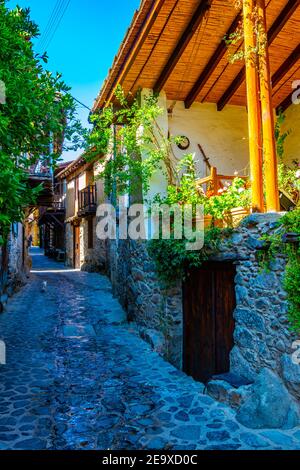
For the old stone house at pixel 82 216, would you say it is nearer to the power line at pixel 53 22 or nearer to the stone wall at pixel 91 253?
the stone wall at pixel 91 253

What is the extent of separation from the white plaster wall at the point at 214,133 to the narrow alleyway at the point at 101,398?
15.2ft

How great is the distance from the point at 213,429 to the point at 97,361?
298 centimetres

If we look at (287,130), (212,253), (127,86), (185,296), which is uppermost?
(127,86)

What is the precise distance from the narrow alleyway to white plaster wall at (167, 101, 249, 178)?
4.62 metres

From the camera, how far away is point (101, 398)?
517 cm

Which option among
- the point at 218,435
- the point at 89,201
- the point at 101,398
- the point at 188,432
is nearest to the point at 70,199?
the point at 89,201

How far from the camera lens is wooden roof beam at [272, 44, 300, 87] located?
771cm

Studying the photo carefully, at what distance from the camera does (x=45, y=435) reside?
4125 mm

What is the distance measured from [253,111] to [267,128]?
32cm

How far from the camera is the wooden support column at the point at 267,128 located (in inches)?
198

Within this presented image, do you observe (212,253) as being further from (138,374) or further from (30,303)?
(30,303)

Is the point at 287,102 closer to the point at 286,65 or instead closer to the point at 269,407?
the point at 286,65

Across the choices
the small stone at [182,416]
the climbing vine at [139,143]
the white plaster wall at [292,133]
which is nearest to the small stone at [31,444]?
the small stone at [182,416]
